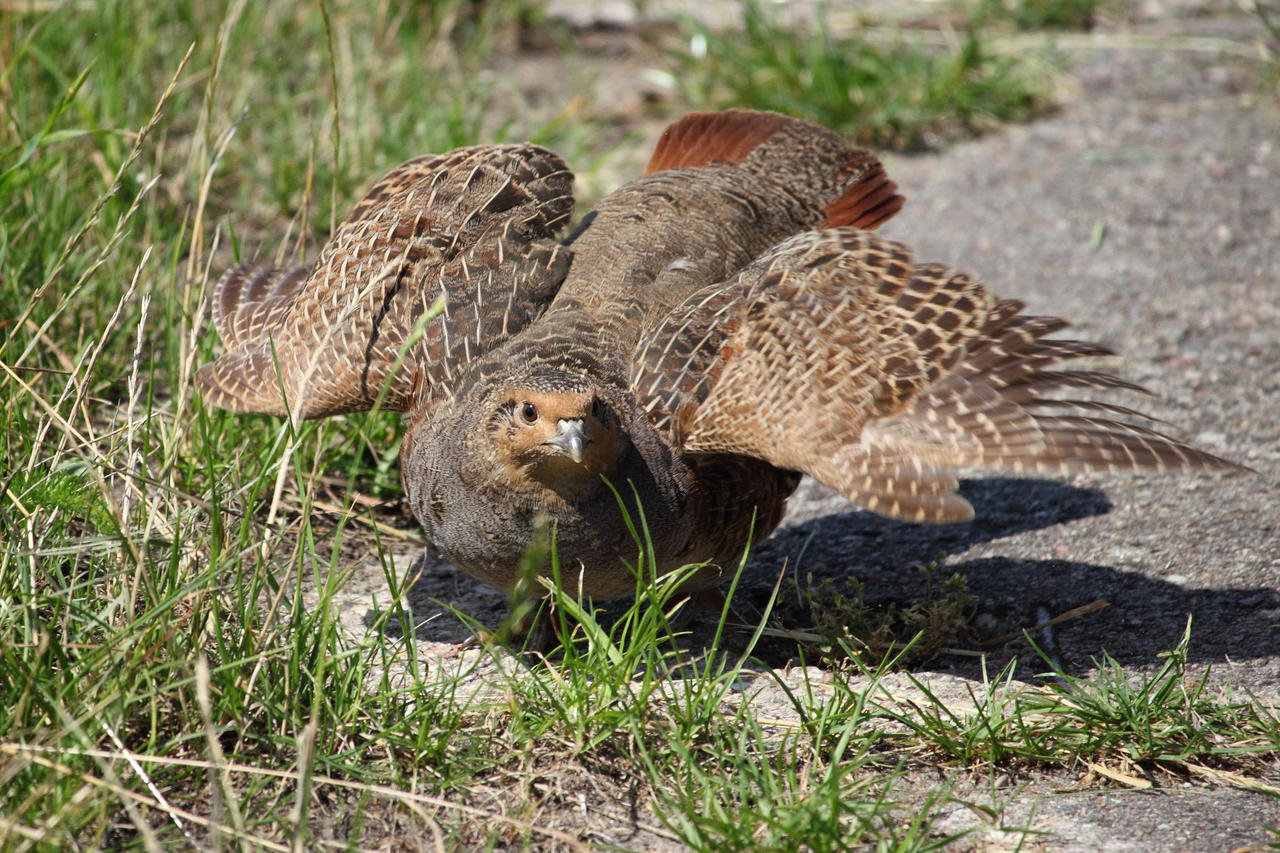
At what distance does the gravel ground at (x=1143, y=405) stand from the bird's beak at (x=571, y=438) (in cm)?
95

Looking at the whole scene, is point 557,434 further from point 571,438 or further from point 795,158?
point 795,158

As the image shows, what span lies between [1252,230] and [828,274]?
3306mm

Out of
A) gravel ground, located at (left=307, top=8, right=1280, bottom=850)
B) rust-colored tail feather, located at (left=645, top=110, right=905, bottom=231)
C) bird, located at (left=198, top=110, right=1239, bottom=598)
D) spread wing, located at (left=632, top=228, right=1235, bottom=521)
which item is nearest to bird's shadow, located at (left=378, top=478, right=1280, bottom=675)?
gravel ground, located at (left=307, top=8, right=1280, bottom=850)

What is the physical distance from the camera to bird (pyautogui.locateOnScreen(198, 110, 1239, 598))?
3.63 m

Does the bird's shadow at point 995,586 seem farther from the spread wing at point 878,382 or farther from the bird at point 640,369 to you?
the spread wing at point 878,382

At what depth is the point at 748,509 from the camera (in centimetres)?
409

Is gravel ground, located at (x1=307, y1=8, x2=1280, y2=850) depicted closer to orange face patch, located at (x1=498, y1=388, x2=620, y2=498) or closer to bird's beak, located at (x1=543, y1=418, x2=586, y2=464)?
orange face patch, located at (x1=498, y1=388, x2=620, y2=498)

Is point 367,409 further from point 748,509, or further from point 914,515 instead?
point 914,515

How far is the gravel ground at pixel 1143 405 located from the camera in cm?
385

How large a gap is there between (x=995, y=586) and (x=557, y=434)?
1780 mm

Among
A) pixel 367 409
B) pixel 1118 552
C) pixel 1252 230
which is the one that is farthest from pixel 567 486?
pixel 1252 230

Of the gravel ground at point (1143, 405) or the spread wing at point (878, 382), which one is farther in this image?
the gravel ground at point (1143, 405)

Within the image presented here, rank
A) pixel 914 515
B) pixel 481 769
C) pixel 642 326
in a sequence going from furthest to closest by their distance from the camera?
pixel 642 326 < pixel 914 515 < pixel 481 769

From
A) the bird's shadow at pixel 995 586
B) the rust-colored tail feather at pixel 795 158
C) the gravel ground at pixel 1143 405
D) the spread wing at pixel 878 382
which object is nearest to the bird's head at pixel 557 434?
the spread wing at pixel 878 382
